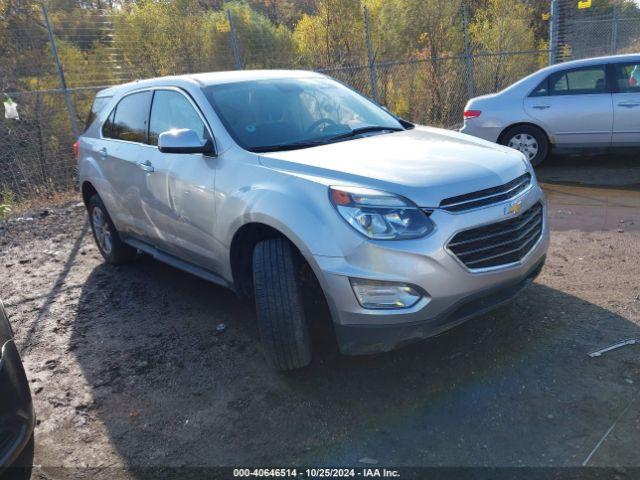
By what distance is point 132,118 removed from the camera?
15.5 ft

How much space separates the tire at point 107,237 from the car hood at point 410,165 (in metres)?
2.65

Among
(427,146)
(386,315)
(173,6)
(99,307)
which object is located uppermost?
(173,6)

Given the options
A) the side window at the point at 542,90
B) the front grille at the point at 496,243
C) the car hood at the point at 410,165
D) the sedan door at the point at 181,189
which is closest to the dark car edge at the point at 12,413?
the sedan door at the point at 181,189

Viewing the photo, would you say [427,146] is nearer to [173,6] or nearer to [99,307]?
[99,307]

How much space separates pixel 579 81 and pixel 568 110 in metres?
0.45

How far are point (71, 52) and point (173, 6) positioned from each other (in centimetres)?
263

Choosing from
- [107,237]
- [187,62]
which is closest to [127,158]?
[107,237]

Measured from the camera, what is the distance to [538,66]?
632 inches

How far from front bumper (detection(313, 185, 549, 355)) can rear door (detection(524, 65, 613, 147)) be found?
5.62m

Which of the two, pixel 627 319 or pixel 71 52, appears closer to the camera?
pixel 627 319

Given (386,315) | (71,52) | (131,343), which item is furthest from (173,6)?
(386,315)

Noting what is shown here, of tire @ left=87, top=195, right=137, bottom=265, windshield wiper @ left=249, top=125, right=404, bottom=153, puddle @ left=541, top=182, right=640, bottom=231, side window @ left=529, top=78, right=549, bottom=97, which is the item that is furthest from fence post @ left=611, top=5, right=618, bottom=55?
tire @ left=87, top=195, right=137, bottom=265

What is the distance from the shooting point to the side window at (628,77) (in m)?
7.39

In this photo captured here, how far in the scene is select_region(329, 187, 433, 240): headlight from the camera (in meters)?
2.74
